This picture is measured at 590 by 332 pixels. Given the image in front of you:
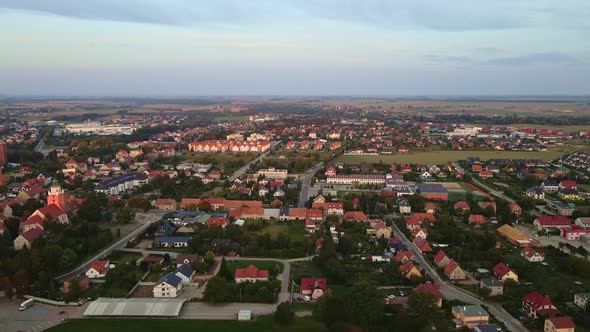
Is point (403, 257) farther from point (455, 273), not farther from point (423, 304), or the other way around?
point (423, 304)

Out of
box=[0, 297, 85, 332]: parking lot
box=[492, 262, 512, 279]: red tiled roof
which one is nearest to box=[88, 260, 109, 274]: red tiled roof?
box=[0, 297, 85, 332]: parking lot

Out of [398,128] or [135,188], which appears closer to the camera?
[135,188]

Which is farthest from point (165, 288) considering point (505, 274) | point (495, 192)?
point (495, 192)

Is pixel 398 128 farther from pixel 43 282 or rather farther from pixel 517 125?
pixel 43 282

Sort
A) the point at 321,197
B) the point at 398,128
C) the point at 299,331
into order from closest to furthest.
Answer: the point at 299,331, the point at 321,197, the point at 398,128

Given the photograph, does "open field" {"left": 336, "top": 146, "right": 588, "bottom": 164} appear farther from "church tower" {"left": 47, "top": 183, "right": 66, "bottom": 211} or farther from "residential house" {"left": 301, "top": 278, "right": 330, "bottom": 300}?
"residential house" {"left": 301, "top": 278, "right": 330, "bottom": 300}

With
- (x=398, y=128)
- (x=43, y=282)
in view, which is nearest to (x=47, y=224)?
(x=43, y=282)
